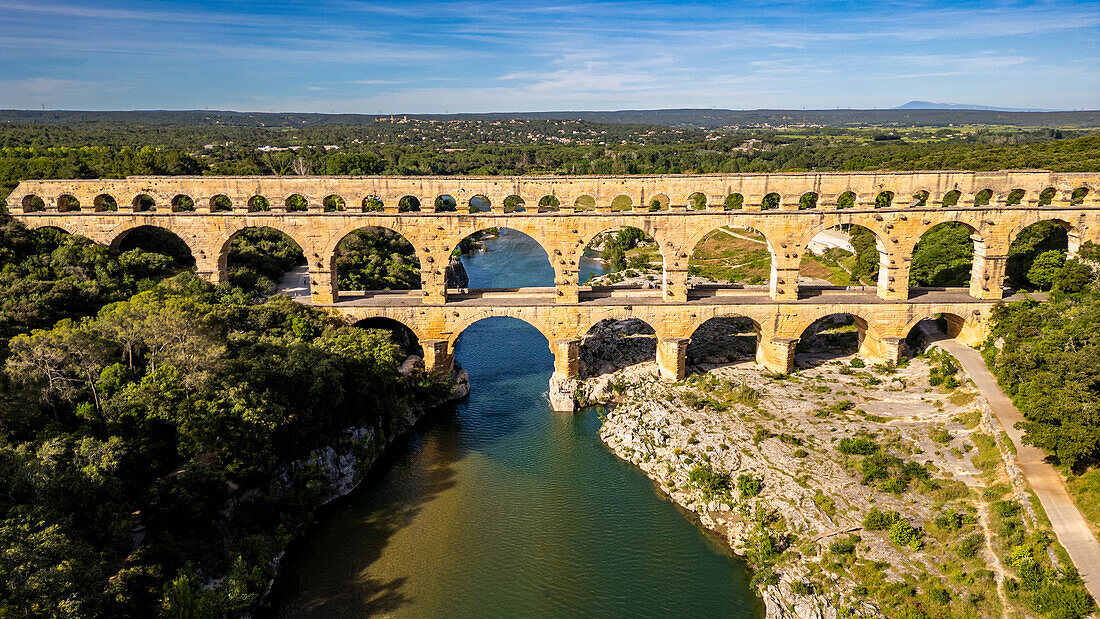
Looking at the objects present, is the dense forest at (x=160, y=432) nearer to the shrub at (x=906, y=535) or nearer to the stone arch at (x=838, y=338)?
the shrub at (x=906, y=535)

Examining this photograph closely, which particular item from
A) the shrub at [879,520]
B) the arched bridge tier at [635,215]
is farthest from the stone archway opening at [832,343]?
the shrub at [879,520]

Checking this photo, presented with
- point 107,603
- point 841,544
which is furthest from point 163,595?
point 841,544

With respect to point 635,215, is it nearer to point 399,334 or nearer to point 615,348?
point 615,348

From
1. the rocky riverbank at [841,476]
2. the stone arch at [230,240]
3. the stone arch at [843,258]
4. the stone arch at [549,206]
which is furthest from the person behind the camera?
the stone arch at [843,258]

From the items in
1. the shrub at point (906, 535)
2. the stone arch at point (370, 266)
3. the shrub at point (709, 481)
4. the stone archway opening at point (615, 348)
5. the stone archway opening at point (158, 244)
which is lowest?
the shrub at point (709, 481)

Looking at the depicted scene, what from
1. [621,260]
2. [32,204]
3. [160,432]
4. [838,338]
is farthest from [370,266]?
[838,338]

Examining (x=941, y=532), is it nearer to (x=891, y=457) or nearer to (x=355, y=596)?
(x=891, y=457)
